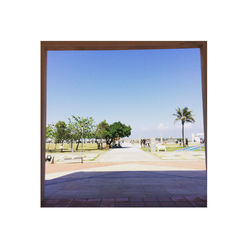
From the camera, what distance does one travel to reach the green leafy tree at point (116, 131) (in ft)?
105

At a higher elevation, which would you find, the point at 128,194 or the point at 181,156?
the point at 128,194

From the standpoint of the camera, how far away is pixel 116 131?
3372 centimetres

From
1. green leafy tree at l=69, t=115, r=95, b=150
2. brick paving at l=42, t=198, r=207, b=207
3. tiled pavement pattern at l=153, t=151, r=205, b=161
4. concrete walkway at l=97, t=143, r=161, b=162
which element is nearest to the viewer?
brick paving at l=42, t=198, r=207, b=207

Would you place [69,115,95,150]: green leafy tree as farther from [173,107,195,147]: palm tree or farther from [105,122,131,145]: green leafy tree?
[173,107,195,147]: palm tree

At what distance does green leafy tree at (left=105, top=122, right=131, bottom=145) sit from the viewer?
105 feet

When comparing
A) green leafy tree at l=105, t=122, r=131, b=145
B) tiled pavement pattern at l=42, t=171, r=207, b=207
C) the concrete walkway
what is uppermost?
green leafy tree at l=105, t=122, r=131, b=145

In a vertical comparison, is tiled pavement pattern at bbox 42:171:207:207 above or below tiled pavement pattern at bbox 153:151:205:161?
above

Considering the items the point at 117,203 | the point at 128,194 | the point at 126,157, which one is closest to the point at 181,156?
the point at 126,157

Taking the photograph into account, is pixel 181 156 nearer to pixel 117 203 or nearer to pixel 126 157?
pixel 126 157

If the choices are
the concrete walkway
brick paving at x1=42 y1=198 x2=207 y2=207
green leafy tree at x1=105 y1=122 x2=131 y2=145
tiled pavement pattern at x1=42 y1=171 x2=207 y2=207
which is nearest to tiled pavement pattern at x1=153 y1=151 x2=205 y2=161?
the concrete walkway
